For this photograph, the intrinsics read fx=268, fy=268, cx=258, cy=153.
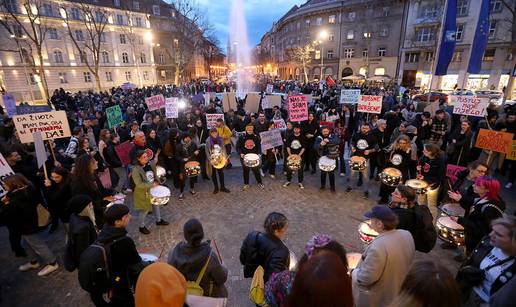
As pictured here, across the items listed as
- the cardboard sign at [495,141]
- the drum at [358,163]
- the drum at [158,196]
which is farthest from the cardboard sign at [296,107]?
the cardboard sign at [495,141]

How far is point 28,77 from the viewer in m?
42.3

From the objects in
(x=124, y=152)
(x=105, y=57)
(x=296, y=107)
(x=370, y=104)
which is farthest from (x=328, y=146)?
(x=105, y=57)

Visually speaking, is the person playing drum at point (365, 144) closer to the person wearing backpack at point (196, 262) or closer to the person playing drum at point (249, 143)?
the person playing drum at point (249, 143)

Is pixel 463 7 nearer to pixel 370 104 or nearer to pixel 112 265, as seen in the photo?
pixel 370 104

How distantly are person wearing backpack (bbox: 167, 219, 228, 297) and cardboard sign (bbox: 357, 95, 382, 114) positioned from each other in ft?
30.5

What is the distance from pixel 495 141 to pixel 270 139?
626cm

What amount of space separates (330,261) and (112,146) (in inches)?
328

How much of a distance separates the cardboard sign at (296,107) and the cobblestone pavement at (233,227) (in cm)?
230

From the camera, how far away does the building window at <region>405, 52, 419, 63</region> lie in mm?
46106

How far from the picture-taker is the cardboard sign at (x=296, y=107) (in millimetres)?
9258

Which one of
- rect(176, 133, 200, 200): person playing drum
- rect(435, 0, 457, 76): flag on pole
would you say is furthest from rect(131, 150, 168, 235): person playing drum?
rect(435, 0, 457, 76): flag on pole

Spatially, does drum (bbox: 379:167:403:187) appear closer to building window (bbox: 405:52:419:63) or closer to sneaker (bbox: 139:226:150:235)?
sneaker (bbox: 139:226:150:235)

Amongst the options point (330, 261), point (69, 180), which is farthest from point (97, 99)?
point (330, 261)

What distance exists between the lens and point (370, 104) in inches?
417
